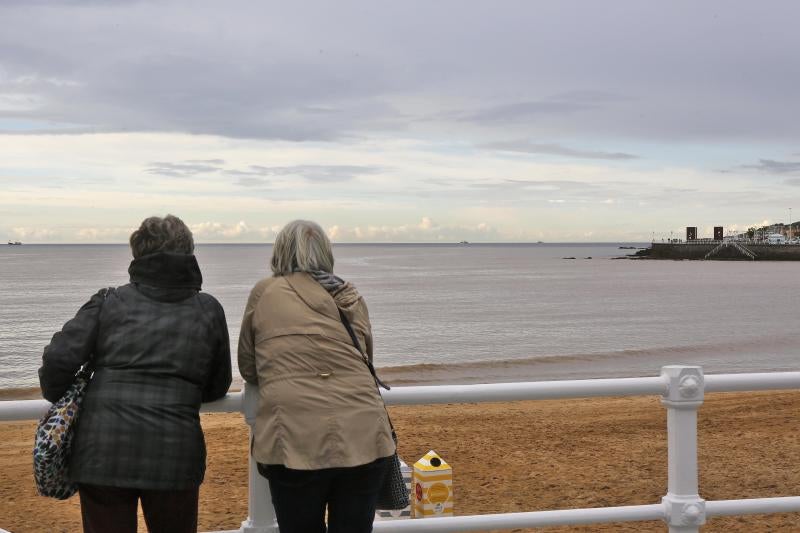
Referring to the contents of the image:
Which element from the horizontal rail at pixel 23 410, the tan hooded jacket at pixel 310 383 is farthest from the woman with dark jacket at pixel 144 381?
the tan hooded jacket at pixel 310 383

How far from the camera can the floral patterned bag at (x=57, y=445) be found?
2895 millimetres

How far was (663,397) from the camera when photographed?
363 centimetres

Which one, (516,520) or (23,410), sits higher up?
(23,410)

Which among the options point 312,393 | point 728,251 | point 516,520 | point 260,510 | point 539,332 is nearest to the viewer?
point 312,393

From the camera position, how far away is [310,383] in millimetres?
2904

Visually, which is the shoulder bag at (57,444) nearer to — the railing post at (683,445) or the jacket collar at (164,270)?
the jacket collar at (164,270)

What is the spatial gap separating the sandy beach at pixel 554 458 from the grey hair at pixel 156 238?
4.30 m

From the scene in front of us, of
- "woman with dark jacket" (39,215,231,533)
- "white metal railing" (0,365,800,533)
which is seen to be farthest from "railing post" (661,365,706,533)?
"woman with dark jacket" (39,215,231,533)

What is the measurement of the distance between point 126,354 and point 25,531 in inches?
187

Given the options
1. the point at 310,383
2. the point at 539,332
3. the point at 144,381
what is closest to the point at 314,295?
the point at 310,383

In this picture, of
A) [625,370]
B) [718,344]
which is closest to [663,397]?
[625,370]

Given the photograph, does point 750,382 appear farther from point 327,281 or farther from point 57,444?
point 57,444

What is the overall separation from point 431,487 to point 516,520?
247cm

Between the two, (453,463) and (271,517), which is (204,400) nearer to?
(271,517)
